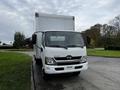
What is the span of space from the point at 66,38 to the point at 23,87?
263 centimetres

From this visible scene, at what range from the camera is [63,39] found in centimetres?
710

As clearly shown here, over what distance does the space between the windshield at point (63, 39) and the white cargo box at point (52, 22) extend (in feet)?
5.07

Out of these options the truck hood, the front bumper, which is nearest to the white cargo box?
the truck hood

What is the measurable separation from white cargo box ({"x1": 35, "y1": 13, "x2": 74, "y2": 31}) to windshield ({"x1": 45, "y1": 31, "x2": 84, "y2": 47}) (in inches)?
60.8

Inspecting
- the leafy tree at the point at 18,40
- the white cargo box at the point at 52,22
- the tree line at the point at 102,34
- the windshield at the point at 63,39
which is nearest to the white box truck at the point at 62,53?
the windshield at the point at 63,39

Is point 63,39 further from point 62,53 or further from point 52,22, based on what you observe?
point 52,22

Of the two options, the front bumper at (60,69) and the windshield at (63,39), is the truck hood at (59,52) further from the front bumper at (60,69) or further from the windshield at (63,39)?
the front bumper at (60,69)

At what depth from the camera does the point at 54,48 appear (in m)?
6.57

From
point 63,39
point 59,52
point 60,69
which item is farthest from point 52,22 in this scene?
point 60,69

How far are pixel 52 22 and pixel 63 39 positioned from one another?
2250 millimetres

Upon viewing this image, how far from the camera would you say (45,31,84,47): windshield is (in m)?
6.87

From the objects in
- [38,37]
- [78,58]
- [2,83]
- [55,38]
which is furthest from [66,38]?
[2,83]

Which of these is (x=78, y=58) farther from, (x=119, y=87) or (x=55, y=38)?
(x=119, y=87)

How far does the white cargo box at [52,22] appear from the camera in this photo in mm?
8922
